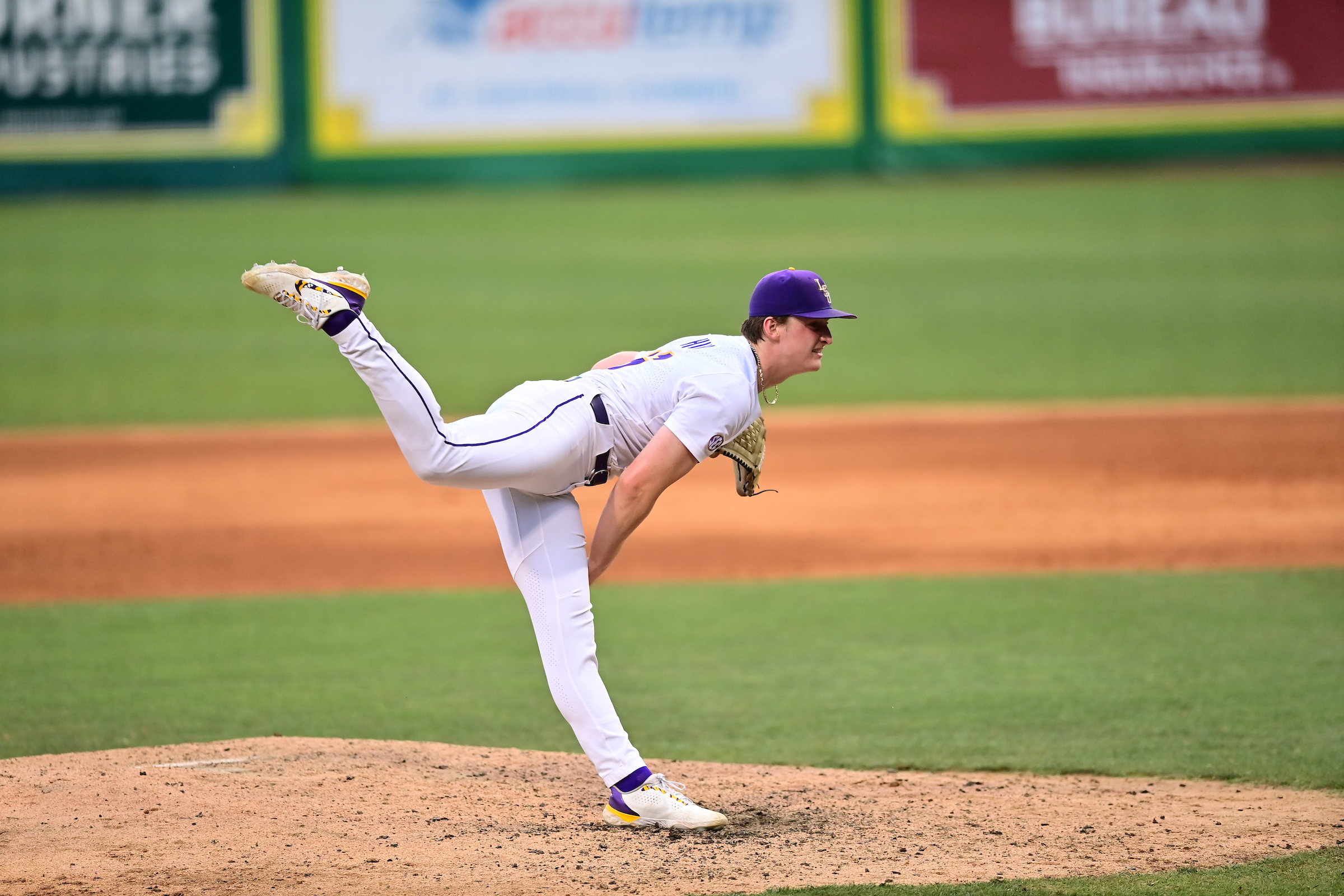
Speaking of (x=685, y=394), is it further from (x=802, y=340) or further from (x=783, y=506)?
(x=783, y=506)

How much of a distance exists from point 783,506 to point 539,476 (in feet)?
19.8

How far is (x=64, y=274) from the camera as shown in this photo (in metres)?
19.3

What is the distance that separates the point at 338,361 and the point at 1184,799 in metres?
12.3

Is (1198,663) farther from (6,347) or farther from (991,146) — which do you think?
(991,146)

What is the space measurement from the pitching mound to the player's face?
1387 millimetres

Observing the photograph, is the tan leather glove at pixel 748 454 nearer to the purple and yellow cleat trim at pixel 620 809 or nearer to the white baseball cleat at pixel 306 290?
the purple and yellow cleat trim at pixel 620 809

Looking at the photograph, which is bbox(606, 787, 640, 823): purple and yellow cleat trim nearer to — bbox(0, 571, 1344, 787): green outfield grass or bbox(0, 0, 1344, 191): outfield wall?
bbox(0, 571, 1344, 787): green outfield grass

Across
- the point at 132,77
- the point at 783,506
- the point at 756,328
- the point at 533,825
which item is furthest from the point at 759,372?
the point at 132,77

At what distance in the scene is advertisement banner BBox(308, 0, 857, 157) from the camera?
70.3 ft

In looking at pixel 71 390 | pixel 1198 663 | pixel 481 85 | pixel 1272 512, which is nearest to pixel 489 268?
pixel 481 85

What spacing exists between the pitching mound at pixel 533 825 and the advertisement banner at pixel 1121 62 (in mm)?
17569

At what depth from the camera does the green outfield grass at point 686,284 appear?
14688mm

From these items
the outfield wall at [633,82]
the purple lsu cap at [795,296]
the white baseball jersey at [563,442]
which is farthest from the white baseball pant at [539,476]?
the outfield wall at [633,82]

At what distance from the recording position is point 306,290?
4.29 metres
